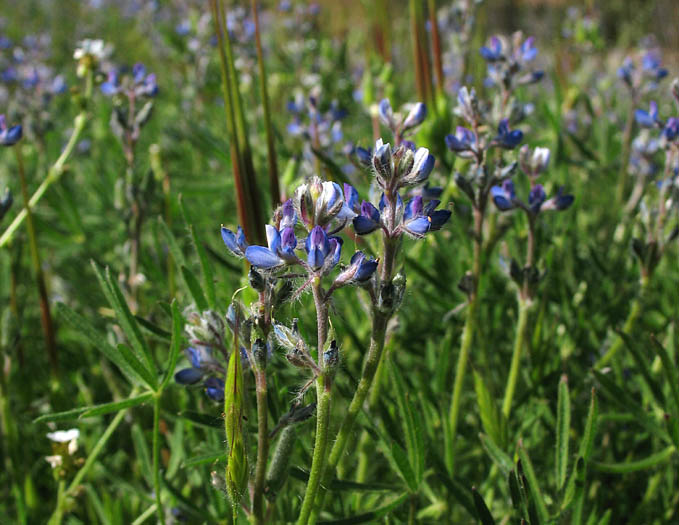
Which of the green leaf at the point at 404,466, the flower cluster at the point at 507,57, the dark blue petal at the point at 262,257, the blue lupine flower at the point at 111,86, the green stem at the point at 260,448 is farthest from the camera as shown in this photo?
the blue lupine flower at the point at 111,86

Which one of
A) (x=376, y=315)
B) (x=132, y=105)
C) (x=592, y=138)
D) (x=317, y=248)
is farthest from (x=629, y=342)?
(x=592, y=138)

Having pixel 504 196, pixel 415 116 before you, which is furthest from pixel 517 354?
pixel 415 116

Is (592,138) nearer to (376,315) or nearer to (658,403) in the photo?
(658,403)

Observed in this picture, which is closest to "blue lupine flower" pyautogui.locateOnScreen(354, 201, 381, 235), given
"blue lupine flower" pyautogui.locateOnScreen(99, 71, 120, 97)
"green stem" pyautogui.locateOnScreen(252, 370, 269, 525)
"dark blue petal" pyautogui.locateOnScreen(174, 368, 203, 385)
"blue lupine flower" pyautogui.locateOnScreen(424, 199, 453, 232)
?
"blue lupine flower" pyautogui.locateOnScreen(424, 199, 453, 232)

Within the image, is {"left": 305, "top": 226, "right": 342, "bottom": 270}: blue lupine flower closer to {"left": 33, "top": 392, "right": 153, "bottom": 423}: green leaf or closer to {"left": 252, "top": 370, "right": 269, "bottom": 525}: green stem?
{"left": 252, "top": 370, "right": 269, "bottom": 525}: green stem

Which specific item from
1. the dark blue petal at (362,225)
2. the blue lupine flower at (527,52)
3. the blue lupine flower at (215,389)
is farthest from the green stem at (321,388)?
the blue lupine flower at (527,52)

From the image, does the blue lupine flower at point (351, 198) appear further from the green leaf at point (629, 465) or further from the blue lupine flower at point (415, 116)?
the green leaf at point (629, 465)

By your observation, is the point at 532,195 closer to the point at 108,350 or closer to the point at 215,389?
the point at 215,389
